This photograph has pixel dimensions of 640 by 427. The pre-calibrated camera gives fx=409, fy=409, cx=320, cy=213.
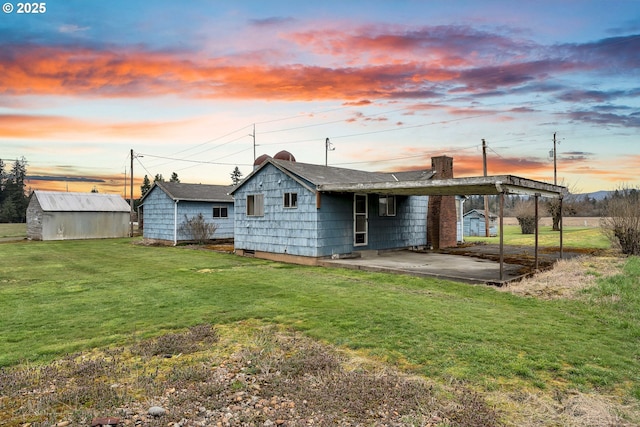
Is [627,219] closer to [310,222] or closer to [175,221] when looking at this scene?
[310,222]

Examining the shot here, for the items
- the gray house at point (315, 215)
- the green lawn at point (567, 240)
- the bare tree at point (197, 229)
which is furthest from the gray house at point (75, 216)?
the green lawn at point (567, 240)

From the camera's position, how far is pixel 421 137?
3238 cm

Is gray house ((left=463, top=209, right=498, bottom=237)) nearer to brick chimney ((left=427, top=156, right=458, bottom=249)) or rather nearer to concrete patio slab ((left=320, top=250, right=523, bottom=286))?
brick chimney ((left=427, top=156, right=458, bottom=249))

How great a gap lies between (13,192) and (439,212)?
3020 inches

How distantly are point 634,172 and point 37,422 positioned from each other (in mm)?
40433

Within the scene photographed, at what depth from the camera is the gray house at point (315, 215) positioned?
15188mm

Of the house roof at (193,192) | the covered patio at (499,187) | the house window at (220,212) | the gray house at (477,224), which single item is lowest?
the gray house at (477,224)

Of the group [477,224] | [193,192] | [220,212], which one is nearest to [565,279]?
[220,212]

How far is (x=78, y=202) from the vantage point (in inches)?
1251

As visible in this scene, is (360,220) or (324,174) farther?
(324,174)

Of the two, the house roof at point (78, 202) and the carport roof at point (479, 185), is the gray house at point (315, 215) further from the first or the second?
the house roof at point (78, 202)

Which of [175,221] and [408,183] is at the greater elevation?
[408,183]

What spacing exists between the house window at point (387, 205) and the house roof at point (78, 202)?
24681 millimetres

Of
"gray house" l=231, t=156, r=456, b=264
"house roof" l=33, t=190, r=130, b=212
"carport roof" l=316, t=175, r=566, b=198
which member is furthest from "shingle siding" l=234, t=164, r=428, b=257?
"house roof" l=33, t=190, r=130, b=212
